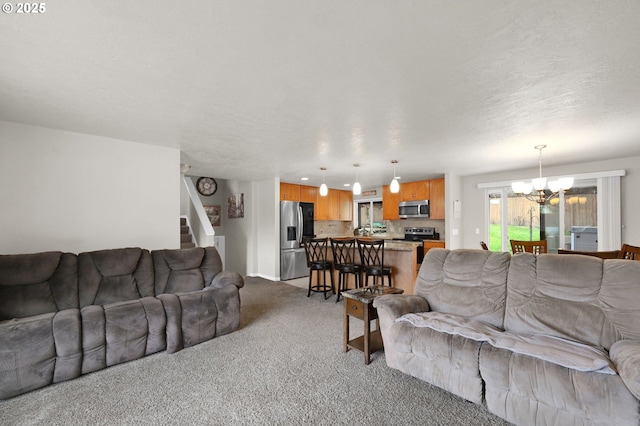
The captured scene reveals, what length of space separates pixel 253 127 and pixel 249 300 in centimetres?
294

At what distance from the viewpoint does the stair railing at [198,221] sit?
495 centimetres

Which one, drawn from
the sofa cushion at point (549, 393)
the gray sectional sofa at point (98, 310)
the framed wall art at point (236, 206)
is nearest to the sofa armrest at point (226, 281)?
the gray sectional sofa at point (98, 310)

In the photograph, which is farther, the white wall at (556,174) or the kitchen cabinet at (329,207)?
the kitchen cabinet at (329,207)

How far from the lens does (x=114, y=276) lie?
298cm

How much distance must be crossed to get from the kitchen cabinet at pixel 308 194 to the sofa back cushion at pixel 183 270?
3760 millimetres

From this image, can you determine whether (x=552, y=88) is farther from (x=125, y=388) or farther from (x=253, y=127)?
(x=125, y=388)

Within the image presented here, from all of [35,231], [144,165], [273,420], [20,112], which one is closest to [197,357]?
[273,420]

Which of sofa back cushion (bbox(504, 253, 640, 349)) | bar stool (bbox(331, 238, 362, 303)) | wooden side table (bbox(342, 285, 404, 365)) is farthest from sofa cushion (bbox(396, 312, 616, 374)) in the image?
bar stool (bbox(331, 238, 362, 303))

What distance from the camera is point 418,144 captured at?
3.61 m

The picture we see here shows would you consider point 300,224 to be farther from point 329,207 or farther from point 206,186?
point 206,186

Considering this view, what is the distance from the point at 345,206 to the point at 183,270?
5.50 metres

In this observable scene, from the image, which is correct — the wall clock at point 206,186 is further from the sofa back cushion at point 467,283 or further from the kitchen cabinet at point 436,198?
the sofa back cushion at point 467,283

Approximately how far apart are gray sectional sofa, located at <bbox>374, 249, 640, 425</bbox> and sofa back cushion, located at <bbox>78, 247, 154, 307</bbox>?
102 inches

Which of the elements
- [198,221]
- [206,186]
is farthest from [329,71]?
[206,186]
